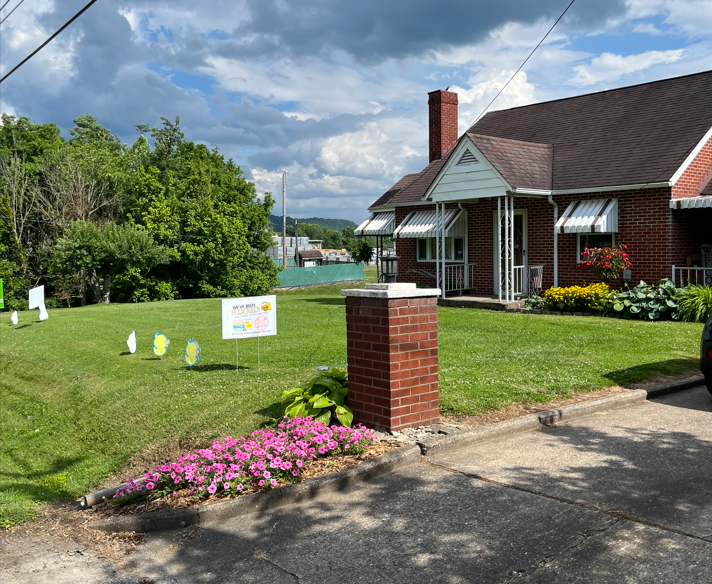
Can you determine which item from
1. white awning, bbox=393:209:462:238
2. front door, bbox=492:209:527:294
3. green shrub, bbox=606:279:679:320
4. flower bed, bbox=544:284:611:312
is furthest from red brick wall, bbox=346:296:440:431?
white awning, bbox=393:209:462:238

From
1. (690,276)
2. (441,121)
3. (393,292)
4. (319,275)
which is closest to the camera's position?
(393,292)

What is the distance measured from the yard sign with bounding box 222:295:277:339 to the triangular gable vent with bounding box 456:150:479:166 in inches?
420

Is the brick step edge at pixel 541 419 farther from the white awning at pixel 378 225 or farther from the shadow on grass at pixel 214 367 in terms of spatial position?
the white awning at pixel 378 225

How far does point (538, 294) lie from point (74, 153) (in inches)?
1219

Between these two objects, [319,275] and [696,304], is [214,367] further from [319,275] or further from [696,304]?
[319,275]

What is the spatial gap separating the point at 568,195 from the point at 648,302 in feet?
14.6

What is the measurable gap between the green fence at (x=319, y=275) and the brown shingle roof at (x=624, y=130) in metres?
25.5

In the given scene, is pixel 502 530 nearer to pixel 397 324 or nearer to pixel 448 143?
pixel 397 324

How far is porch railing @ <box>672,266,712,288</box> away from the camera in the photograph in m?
16.2

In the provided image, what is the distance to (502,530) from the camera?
13.8 feet

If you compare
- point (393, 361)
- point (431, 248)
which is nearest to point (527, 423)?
point (393, 361)

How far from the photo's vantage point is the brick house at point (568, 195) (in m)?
16.8

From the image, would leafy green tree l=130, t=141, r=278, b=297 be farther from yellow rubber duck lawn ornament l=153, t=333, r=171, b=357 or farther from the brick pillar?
the brick pillar

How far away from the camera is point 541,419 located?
21.8 ft
